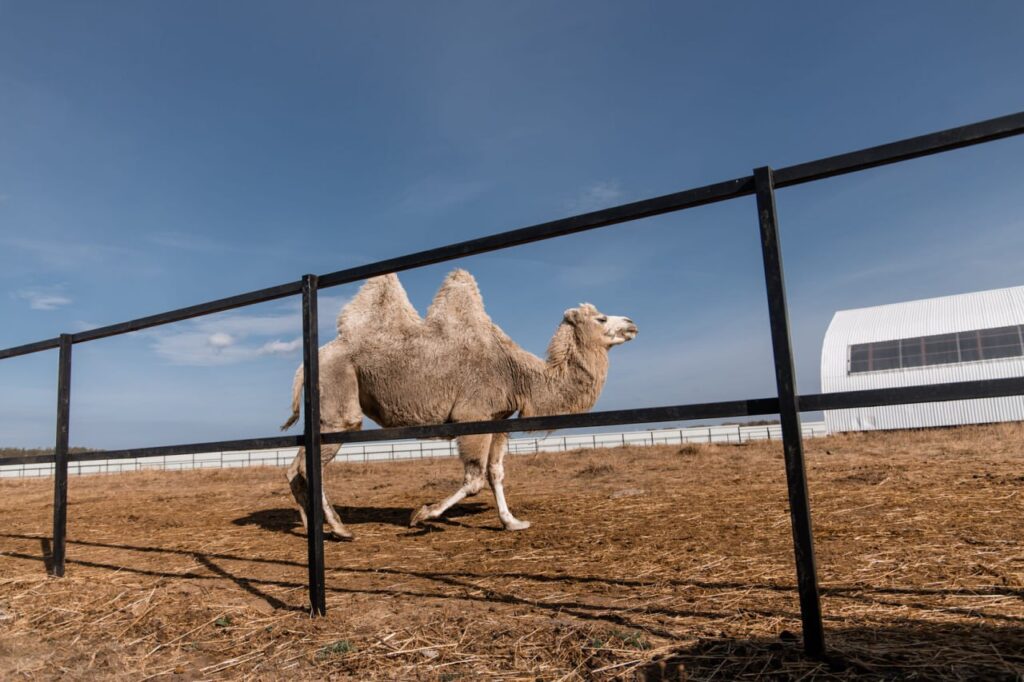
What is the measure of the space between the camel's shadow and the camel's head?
2.65m

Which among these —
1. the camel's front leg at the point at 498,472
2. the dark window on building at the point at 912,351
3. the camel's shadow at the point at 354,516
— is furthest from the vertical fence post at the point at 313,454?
the dark window on building at the point at 912,351

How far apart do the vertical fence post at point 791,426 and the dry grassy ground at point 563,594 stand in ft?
0.59

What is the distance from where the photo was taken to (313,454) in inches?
154

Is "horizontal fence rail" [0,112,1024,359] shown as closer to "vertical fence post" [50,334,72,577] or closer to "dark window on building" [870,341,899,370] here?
"vertical fence post" [50,334,72,577]

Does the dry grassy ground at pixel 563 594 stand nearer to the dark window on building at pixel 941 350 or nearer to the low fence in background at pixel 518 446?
the dark window on building at pixel 941 350

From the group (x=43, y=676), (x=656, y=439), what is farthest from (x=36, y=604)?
(x=656, y=439)

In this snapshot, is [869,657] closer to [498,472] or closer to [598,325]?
[498,472]

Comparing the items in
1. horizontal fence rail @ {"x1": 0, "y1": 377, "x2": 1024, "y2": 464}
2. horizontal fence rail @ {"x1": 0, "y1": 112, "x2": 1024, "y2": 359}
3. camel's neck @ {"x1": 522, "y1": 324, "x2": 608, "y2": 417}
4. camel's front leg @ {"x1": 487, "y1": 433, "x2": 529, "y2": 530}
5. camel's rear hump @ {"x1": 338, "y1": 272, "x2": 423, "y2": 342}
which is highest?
camel's rear hump @ {"x1": 338, "y1": 272, "x2": 423, "y2": 342}

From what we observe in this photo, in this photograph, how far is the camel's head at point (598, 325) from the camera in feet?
26.1

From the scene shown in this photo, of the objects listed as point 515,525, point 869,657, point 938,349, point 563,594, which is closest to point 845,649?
point 869,657

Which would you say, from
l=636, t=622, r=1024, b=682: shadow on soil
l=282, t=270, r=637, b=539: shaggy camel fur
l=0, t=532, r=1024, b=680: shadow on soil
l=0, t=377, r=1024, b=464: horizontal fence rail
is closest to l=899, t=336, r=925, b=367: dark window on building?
l=282, t=270, r=637, b=539: shaggy camel fur

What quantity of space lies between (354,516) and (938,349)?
26.2 m

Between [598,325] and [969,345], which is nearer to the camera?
[598,325]

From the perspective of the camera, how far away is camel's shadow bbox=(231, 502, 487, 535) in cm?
805
